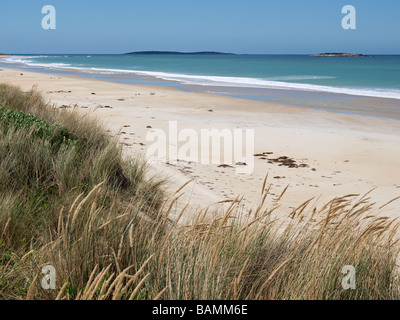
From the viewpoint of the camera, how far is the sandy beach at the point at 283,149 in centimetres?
716

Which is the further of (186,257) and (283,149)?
(283,149)

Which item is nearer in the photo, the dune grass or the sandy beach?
the dune grass

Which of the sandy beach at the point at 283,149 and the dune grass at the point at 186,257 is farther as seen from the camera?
the sandy beach at the point at 283,149

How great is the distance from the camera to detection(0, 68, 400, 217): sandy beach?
→ 716cm

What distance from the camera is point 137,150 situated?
9133 millimetres

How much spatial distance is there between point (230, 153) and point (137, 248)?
7052 millimetres

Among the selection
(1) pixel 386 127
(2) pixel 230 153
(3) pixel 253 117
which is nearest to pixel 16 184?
(2) pixel 230 153

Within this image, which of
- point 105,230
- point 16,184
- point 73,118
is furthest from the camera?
point 73,118

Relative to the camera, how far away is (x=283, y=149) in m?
10.3

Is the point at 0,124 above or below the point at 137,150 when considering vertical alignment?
above
